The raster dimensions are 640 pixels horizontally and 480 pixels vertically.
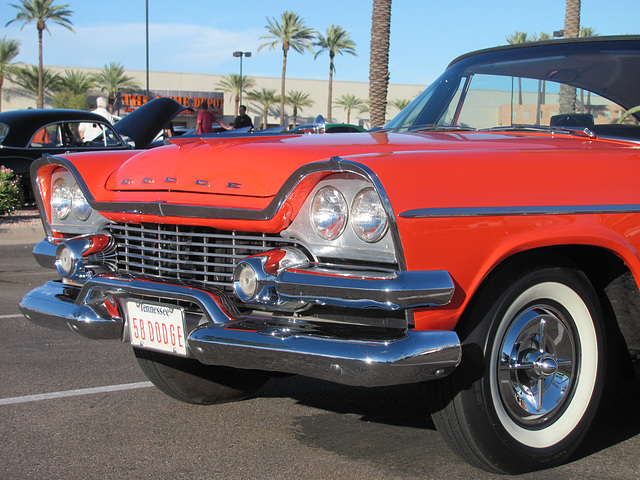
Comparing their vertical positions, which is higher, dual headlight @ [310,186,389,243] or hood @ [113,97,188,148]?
hood @ [113,97,188,148]

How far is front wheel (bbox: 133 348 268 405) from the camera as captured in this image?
11.3 ft

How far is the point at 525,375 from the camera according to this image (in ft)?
9.04

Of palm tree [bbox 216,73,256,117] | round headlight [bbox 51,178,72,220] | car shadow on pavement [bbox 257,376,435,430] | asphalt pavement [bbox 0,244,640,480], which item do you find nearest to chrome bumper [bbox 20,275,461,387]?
asphalt pavement [bbox 0,244,640,480]

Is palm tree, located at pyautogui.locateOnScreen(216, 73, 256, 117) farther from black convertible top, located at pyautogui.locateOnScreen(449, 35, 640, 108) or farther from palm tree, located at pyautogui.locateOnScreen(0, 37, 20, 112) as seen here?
black convertible top, located at pyautogui.locateOnScreen(449, 35, 640, 108)

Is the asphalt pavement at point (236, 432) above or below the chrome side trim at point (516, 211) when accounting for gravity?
below

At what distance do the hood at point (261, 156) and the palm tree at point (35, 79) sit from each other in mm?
44982

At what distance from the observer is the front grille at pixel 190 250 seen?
2.79m

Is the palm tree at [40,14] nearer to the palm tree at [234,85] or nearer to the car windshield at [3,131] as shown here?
the palm tree at [234,85]

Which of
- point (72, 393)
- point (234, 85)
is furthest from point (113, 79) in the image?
point (72, 393)

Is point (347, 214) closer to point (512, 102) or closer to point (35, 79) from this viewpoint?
point (512, 102)

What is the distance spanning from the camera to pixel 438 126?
3854 mm

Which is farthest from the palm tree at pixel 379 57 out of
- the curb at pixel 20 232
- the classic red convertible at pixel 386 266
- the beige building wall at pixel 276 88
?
the beige building wall at pixel 276 88

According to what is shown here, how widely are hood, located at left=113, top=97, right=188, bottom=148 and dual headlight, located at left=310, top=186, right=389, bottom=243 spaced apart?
9.25 meters

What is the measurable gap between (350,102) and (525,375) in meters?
52.9
